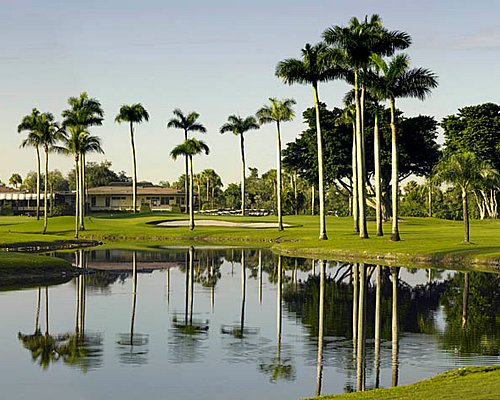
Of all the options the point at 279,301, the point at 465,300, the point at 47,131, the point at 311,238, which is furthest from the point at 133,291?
the point at 47,131

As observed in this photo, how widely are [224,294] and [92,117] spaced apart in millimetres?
64282

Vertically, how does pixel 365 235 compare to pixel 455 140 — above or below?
below

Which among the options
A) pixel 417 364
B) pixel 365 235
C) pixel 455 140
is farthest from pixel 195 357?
pixel 455 140

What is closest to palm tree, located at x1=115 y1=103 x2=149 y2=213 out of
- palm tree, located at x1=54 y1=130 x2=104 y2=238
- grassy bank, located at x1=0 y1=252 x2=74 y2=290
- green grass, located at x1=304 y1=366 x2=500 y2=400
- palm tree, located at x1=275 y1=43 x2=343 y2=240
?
palm tree, located at x1=54 y1=130 x2=104 y2=238

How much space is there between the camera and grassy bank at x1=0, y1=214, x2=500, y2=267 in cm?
5603

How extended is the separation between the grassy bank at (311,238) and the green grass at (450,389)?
3441cm

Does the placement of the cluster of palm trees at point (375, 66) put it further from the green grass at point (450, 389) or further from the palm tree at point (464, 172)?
the green grass at point (450, 389)

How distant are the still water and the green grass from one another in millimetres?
1652

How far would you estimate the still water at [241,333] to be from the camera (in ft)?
64.3

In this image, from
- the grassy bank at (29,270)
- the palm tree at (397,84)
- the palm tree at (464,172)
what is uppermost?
the palm tree at (397,84)

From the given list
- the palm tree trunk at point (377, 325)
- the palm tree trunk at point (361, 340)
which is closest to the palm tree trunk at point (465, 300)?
the palm tree trunk at point (377, 325)

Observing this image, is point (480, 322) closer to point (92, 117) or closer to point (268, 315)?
point (268, 315)

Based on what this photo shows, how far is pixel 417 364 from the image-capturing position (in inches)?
848

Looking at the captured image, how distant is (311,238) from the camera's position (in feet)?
258
